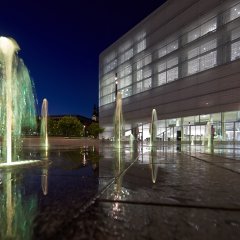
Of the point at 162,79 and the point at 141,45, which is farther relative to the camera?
the point at 141,45

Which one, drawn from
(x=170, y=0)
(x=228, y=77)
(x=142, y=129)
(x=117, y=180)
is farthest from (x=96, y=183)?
(x=142, y=129)

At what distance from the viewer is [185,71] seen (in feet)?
185

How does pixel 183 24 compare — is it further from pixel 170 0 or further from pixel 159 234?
pixel 159 234

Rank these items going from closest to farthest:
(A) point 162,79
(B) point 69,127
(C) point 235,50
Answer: (B) point 69,127
(C) point 235,50
(A) point 162,79

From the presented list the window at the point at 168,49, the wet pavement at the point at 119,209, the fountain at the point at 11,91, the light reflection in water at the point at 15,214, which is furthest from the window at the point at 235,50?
the light reflection in water at the point at 15,214

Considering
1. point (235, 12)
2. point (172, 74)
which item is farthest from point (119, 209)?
point (172, 74)

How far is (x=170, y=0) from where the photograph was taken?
61.4 meters

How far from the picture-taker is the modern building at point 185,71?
1853 inches

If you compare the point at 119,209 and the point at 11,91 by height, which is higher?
the point at 11,91

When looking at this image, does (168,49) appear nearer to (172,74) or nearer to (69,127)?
(172,74)

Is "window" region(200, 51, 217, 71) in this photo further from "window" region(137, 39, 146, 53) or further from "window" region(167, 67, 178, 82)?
"window" region(137, 39, 146, 53)

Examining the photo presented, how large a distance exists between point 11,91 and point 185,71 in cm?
5158

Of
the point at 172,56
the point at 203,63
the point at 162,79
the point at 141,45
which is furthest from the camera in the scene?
the point at 141,45

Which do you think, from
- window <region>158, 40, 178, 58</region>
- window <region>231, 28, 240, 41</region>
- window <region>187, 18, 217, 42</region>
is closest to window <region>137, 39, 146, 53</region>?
window <region>158, 40, 178, 58</region>
